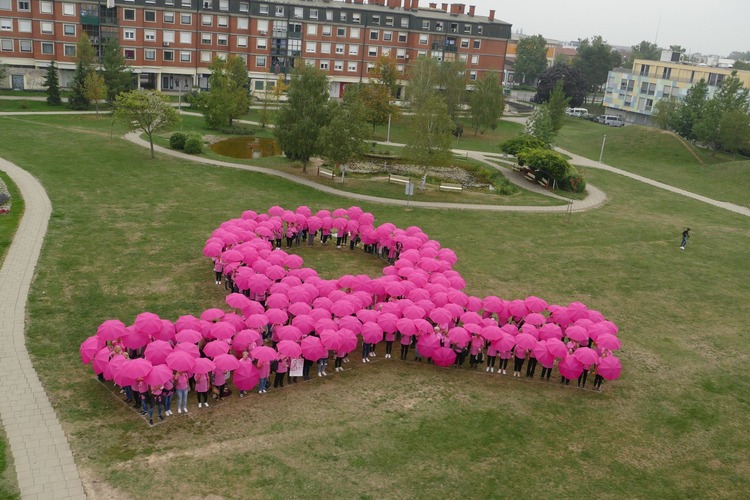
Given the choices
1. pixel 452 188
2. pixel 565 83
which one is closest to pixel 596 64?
pixel 565 83

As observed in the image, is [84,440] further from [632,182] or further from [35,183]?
[632,182]

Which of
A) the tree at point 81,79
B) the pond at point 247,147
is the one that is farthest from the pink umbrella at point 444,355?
the tree at point 81,79

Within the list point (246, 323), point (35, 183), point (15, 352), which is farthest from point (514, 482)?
point (35, 183)

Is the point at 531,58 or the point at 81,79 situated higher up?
the point at 531,58

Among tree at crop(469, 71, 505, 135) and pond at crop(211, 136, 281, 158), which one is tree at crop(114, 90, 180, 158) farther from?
tree at crop(469, 71, 505, 135)

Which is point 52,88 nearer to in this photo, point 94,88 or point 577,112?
point 94,88

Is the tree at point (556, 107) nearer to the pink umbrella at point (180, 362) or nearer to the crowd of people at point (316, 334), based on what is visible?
the crowd of people at point (316, 334)
